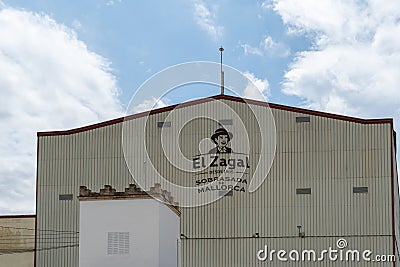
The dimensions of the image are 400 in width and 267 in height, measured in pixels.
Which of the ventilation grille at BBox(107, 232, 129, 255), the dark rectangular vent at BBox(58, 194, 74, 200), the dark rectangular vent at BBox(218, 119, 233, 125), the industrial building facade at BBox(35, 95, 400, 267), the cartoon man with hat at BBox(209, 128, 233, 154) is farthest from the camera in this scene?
the dark rectangular vent at BBox(58, 194, 74, 200)

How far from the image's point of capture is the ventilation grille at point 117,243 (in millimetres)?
18922

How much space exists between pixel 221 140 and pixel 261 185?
8.09ft

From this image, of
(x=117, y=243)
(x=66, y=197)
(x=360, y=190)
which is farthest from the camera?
(x=66, y=197)

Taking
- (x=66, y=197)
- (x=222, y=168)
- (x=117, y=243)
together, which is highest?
(x=222, y=168)

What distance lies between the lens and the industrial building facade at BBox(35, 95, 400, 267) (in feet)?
102

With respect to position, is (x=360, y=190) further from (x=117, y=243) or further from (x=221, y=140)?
(x=117, y=243)

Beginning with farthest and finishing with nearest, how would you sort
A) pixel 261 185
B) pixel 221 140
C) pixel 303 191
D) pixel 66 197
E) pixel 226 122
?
1. pixel 66 197
2. pixel 226 122
3. pixel 221 140
4. pixel 261 185
5. pixel 303 191

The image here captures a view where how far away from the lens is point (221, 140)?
106 feet

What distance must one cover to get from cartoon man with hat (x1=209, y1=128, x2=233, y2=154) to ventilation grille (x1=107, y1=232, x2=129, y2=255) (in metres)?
13.5

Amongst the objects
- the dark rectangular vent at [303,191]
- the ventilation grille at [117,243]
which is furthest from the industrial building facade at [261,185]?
the ventilation grille at [117,243]

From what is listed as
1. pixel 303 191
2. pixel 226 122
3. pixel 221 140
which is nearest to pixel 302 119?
pixel 303 191

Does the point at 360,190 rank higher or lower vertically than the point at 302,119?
lower

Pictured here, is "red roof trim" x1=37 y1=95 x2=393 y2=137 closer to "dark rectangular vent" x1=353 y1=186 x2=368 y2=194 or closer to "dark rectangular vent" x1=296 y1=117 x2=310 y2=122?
"dark rectangular vent" x1=296 y1=117 x2=310 y2=122

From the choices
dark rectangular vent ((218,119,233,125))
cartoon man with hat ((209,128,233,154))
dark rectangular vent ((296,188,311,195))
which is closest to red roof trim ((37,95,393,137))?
dark rectangular vent ((218,119,233,125))
